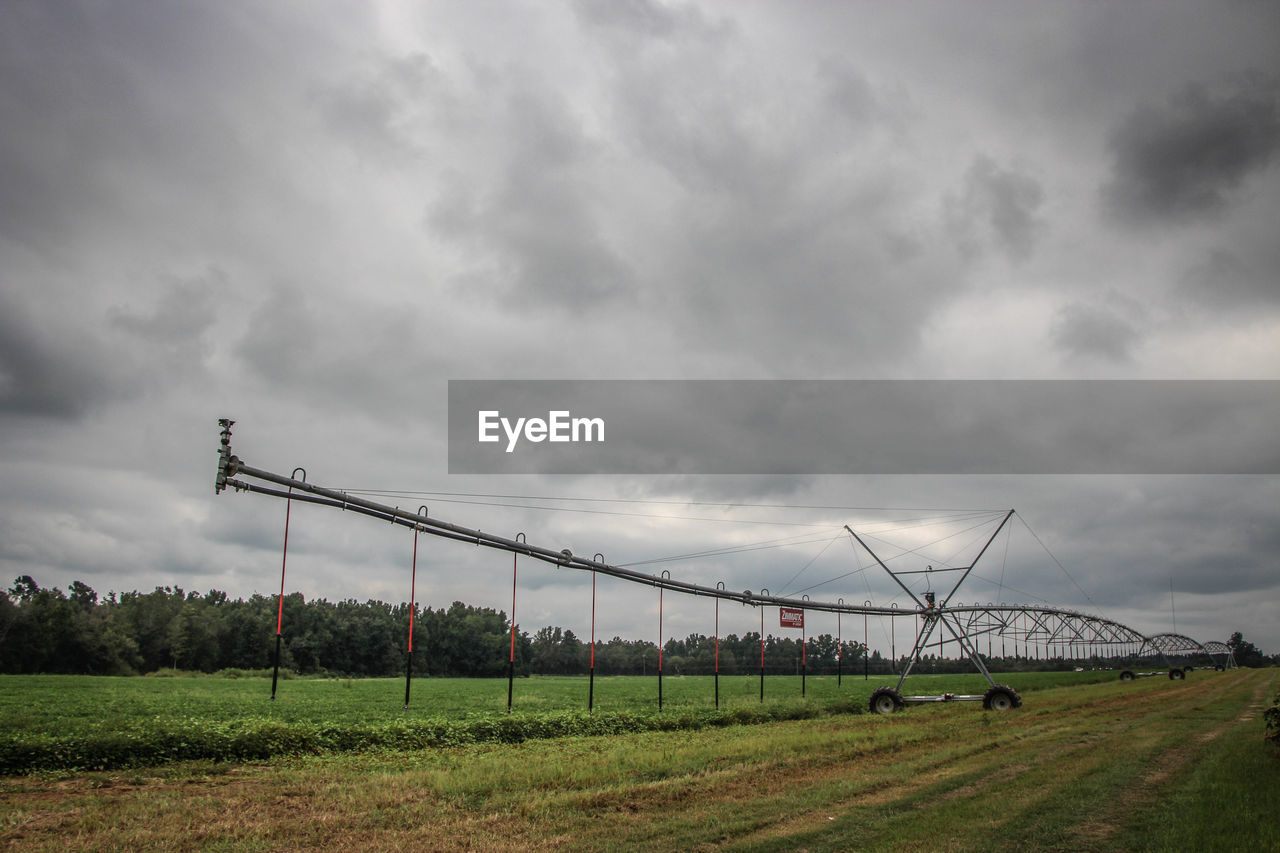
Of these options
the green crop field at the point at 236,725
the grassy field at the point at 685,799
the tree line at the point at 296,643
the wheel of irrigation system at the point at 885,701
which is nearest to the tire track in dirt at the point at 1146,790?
the grassy field at the point at 685,799

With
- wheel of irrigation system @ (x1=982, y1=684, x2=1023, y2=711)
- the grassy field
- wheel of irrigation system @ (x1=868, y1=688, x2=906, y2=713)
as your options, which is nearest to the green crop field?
the grassy field

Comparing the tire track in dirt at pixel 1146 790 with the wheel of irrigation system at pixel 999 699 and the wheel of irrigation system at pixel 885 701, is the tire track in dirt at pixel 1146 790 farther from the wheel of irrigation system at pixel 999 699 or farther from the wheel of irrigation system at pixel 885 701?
the wheel of irrigation system at pixel 885 701

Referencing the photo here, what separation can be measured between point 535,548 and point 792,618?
49.7 ft

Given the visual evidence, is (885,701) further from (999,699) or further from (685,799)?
(685,799)

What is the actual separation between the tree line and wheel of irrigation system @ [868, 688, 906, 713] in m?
28.6

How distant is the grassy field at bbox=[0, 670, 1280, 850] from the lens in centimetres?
1055

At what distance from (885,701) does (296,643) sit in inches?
2743

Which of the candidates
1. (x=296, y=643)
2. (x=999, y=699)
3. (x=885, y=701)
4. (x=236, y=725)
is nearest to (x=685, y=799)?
(x=236, y=725)

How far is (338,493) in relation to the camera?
72.8 feet

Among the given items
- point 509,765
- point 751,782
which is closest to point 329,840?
point 509,765

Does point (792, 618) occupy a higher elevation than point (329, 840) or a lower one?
higher

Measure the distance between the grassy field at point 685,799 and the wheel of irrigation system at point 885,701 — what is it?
1335 centimetres

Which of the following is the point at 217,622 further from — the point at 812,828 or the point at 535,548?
the point at 812,828

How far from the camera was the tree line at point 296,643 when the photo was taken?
71.0 metres
